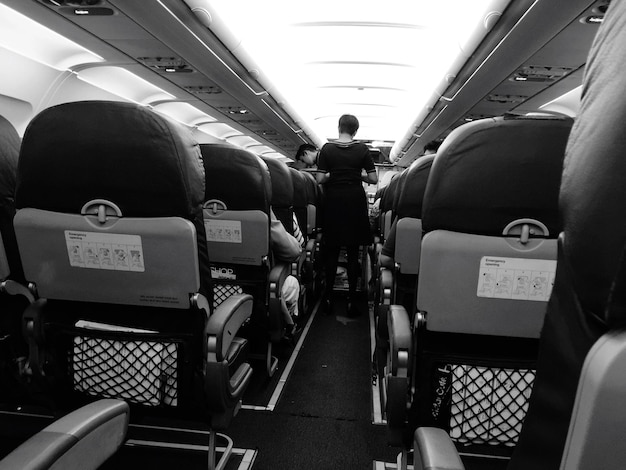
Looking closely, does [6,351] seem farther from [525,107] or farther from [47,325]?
[525,107]

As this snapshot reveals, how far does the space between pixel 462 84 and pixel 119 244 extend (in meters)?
5.01

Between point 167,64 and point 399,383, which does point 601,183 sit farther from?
point 167,64

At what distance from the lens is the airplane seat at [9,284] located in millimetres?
1767

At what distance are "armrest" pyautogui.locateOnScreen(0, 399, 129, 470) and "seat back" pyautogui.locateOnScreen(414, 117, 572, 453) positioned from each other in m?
0.97

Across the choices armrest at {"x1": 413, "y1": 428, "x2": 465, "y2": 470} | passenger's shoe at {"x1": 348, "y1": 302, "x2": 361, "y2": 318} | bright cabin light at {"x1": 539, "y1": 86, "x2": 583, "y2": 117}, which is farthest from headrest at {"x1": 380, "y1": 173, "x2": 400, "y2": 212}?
bright cabin light at {"x1": 539, "y1": 86, "x2": 583, "y2": 117}

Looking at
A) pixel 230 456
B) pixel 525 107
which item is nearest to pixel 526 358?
pixel 230 456

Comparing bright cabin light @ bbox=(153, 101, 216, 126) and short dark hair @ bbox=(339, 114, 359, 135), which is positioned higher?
bright cabin light @ bbox=(153, 101, 216, 126)

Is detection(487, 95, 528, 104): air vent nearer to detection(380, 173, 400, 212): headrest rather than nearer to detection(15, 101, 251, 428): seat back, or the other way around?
detection(380, 173, 400, 212): headrest

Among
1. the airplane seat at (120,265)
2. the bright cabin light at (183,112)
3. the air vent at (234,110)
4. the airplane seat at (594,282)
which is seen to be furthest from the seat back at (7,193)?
the bright cabin light at (183,112)

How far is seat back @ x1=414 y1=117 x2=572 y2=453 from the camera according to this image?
4.06 ft

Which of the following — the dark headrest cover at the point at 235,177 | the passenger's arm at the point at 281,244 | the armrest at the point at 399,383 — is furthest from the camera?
the passenger's arm at the point at 281,244

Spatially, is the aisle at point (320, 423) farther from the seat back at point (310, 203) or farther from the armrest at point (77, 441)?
the seat back at point (310, 203)

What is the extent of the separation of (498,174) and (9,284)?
6.33 ft

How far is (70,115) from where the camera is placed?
4.65 feet
